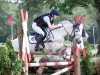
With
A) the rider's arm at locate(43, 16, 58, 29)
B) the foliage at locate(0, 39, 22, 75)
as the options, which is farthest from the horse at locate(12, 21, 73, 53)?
the foliage at locate(0, 39, 22, 75)

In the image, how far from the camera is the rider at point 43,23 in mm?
9391

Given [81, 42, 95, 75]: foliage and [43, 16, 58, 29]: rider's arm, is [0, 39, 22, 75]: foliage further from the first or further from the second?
[81, 42, 95, 75]: foliage

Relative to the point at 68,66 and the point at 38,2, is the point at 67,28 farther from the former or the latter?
the point at 38,2

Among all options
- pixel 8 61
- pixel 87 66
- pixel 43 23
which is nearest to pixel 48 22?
pixel 43 23

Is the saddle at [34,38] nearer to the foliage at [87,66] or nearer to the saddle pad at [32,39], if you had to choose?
the saddle pad at [32,39]

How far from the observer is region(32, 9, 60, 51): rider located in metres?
9.39

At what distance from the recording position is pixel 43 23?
9.66 meters

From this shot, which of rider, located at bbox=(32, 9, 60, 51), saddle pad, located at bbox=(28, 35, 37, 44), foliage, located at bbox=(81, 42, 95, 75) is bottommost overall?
foliage, located at bbox=(81, 42, 95, 75)

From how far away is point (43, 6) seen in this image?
1611cm

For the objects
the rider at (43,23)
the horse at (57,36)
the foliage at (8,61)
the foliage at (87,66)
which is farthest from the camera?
the foliage at (87,66)

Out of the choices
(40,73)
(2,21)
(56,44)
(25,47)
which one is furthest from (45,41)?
(2,21)

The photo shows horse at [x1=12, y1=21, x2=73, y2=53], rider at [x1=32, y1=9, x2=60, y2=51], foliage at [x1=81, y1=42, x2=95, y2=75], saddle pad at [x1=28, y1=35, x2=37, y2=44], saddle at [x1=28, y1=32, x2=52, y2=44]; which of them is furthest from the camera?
foliage at [x1=81, y1=42, x2=95, y2=75]

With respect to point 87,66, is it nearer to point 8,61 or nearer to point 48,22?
point 48,22

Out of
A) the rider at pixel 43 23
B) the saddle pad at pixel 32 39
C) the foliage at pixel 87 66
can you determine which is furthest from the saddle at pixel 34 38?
the foliage at pixel 87 66
